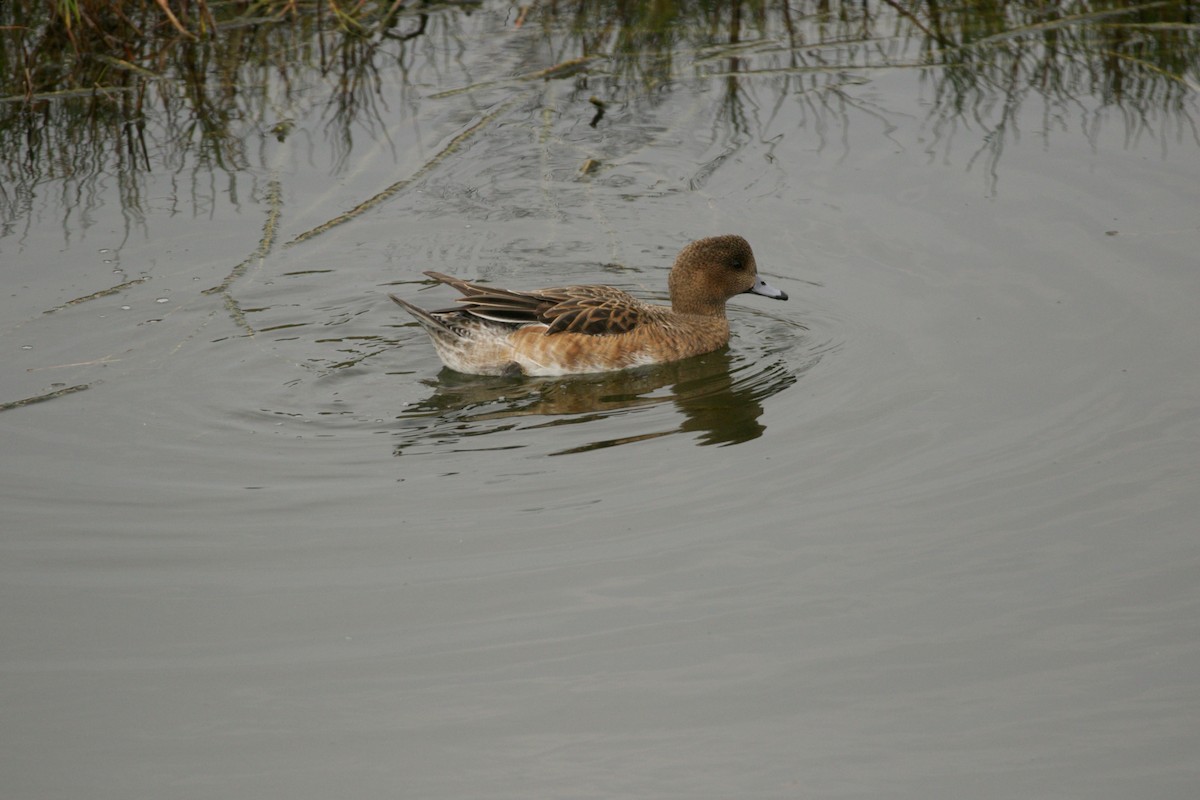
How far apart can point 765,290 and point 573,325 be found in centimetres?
115

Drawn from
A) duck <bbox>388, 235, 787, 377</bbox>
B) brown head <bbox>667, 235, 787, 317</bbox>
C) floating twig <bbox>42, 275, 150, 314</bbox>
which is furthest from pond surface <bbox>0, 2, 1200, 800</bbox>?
brown head <bbox>667, 235, 787, 317</bbox>

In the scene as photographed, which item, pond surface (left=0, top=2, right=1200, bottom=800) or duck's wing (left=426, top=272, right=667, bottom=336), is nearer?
pond surface (left=0, top=2, right=1200, bottom=800)

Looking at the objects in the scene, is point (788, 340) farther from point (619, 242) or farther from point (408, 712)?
point (408, 712)

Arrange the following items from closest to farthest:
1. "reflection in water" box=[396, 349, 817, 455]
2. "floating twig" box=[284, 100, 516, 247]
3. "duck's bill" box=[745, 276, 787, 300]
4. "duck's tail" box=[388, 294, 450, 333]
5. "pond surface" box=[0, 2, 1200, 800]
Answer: "pond surface" box=[0, 2, 1200, 800] < "reflection in water" box=[396, 349, 817, 455] < "duck's tail" box=[388, 294, 450, 333] < "duck's bill" box=[745, 276, 787, 300] < "floating twig" box=[284, 100, 516, 247]

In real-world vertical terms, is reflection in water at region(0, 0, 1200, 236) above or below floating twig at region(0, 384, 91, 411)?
above

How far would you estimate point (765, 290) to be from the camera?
27.3 feet

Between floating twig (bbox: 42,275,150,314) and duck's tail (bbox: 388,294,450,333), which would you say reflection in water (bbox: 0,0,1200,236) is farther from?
duck's tail (bbox: 388,294,450,333)

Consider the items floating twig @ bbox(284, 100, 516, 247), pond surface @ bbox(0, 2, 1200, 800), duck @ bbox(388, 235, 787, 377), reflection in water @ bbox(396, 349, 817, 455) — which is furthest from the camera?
floating twig @ bbox(284, 100, 516, 247)

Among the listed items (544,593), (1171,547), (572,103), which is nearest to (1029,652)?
(1171,547)

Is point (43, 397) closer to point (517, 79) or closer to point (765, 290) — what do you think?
point (765, 290)

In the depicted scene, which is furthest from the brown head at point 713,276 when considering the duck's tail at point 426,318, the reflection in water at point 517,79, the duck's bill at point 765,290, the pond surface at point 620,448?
the reflection in water at point 517,79

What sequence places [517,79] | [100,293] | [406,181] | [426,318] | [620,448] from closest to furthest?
[620,448]
[426,318]
[100,293]
[406,181]
[517,79]

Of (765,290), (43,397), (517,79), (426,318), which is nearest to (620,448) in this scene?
(426,318)

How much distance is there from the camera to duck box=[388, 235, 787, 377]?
804cm
